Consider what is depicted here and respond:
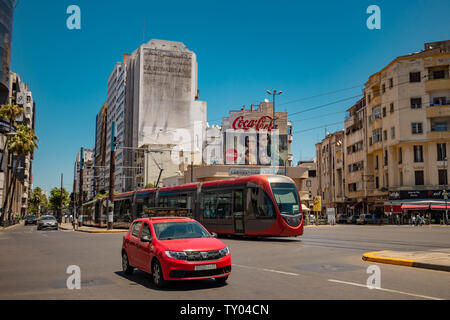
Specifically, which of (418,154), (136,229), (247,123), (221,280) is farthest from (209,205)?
(247,123)

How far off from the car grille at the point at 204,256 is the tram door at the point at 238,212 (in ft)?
49.3

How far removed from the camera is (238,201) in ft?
80.3

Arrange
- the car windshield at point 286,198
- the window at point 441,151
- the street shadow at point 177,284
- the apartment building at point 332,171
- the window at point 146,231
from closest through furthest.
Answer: the street shadow at point 177,284 → the window at point 146,231 → the car windshield at point 286,198 → the window at point 441,151 → the apartment building at point 332,171

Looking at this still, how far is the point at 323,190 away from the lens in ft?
299

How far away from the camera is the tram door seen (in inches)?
950

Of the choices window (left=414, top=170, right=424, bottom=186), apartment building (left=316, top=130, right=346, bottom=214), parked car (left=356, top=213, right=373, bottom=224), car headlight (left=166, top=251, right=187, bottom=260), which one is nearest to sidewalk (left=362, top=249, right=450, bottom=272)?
car headlight (left=166, top=251, right=187, bottom=260)

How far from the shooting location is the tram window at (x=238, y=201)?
2423 cm

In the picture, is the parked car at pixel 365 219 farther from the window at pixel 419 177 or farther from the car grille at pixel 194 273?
the car grille at pixel 194 273

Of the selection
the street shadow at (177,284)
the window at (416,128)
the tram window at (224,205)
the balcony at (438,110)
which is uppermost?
the balcony at (438,110)

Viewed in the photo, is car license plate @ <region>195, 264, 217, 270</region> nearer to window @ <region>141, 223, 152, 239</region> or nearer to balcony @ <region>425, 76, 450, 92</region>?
window @ <region>141, 223, 152, 239</region>

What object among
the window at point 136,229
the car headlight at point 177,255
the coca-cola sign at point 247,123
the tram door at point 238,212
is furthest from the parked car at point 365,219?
the car headlight at point 177,255

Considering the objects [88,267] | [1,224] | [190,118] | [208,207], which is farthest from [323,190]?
[88,267]
